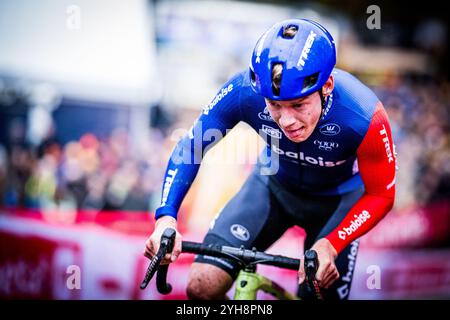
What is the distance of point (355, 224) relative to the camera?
11.9ft

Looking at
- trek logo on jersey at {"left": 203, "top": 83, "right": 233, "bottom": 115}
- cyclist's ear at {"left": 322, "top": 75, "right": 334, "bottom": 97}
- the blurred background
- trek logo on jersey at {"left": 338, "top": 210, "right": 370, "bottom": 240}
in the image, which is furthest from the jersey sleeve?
the blurred background

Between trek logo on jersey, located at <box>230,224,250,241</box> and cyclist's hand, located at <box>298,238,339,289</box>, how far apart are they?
71 centimetres

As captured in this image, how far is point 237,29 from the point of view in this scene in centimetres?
1644

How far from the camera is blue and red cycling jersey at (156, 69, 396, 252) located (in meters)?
3.59

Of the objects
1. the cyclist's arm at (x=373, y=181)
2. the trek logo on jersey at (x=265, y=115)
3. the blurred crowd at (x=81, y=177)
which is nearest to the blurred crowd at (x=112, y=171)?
the blurred crowd at (x=81, y=177)

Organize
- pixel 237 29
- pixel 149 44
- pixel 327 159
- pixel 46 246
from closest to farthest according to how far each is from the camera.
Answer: pixel 327 159 < pixel 46 246 < pixel 149 44 < pixel 237 29

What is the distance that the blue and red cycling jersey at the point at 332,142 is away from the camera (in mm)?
3594

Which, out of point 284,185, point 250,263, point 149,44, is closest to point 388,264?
point 284,185

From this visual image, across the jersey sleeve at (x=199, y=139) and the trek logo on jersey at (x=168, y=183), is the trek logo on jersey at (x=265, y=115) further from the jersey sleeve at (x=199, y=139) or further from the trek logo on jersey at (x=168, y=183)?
the trek logo on jersey at (x=168, y=183)

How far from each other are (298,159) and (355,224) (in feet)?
2.01

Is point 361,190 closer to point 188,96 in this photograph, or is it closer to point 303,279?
point 303,279

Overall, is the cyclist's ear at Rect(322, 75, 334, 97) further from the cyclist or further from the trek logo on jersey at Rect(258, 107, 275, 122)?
the trek logo on jersey at Rect(258, 107, 275, 122)

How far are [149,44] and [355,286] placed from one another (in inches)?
358

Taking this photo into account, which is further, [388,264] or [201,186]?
[201,186]
